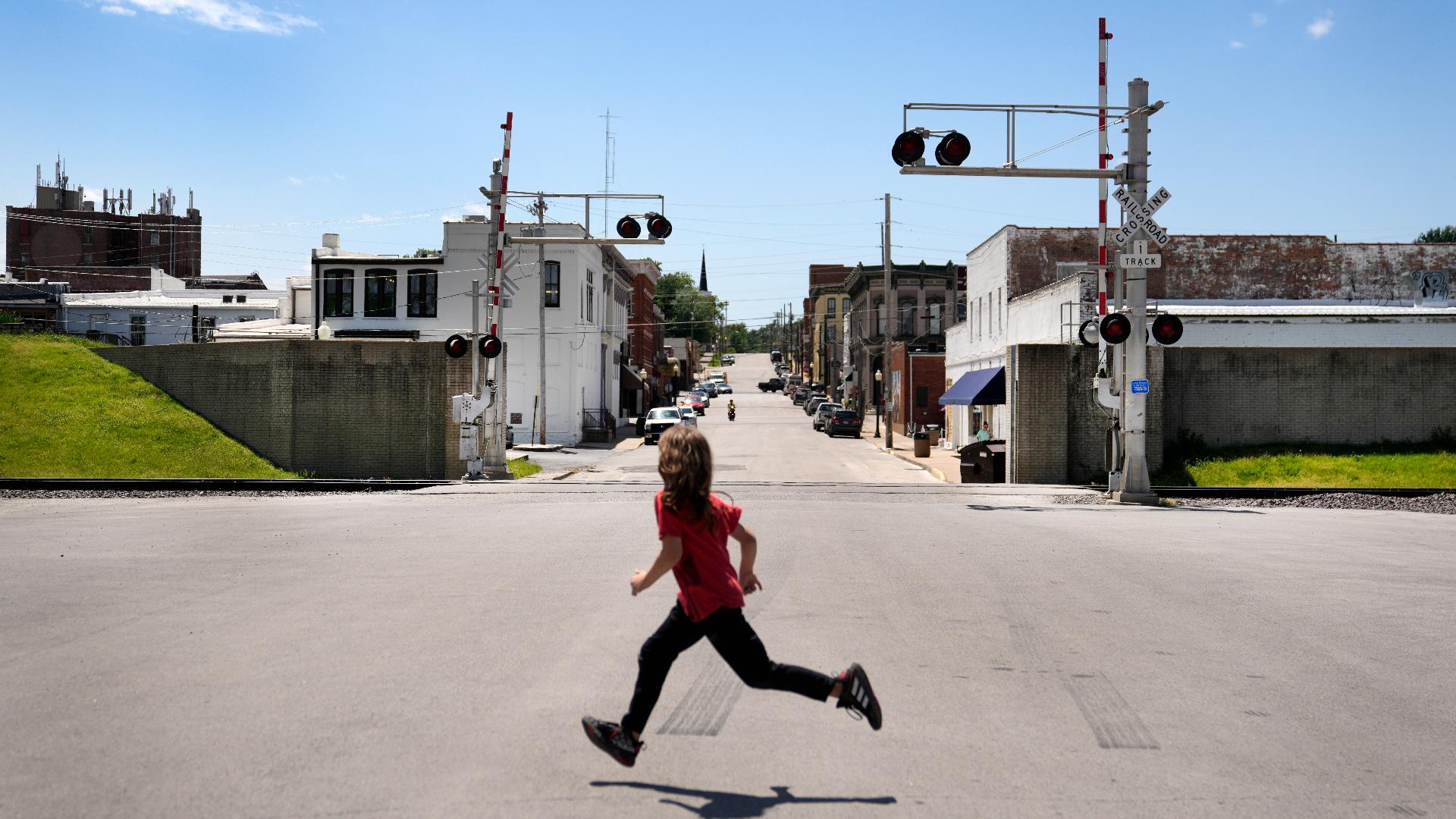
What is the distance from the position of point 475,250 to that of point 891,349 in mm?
26733

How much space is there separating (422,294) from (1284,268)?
3637 cm

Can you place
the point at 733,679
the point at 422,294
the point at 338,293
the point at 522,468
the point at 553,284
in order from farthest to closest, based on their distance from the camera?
1. the point at 553,284
2. the point at 422,294
3. the point at 338,293
4. the point at 522,468
5. the point at 733,679

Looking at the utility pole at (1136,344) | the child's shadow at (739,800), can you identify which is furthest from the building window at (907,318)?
the child's shadow at (739,800)

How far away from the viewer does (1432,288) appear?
41.7 meters

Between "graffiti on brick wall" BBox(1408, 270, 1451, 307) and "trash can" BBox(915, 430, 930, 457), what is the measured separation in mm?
18337

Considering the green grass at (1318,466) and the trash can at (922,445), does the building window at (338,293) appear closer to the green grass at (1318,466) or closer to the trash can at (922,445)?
the trash can at (922,445)

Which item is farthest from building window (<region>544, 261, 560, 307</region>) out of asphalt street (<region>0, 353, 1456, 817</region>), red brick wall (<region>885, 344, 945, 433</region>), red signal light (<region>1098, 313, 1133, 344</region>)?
asphalt street (<region>0, 353, 1456, 817</region>)

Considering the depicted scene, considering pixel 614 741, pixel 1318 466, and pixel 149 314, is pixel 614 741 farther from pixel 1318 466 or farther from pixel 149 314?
pixel 149 314

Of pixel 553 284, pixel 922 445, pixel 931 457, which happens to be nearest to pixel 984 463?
pixel 931 457

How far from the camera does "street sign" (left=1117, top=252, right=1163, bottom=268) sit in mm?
19172

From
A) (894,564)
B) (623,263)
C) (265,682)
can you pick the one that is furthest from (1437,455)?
(623,263)

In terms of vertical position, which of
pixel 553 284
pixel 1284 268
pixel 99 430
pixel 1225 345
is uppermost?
pixel 553 284

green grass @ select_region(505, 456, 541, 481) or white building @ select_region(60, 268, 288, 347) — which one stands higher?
white building @ select_region(60, 268, 288, 347)

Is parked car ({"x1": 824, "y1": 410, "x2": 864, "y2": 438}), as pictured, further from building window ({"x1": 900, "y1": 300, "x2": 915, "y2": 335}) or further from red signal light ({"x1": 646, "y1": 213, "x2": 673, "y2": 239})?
red signal light ({"x1": 646, "y1": 213, "x2": 673, "y2": 239})
